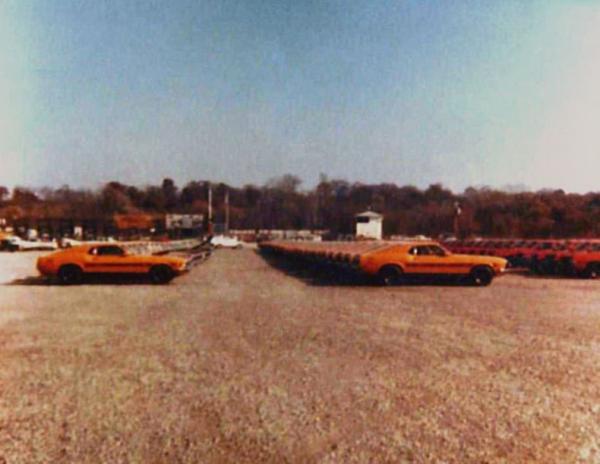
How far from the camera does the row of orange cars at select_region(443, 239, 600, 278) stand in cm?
1977

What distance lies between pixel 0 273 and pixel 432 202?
376 ft

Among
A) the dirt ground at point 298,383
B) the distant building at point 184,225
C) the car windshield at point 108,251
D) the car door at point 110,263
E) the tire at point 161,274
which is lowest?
the dirt ground at point 298,383

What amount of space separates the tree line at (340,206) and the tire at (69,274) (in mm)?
53413

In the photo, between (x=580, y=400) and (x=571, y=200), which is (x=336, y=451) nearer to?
(x=580, y=400)

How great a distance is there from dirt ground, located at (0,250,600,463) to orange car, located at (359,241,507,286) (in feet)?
15.4

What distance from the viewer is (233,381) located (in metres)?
6.11

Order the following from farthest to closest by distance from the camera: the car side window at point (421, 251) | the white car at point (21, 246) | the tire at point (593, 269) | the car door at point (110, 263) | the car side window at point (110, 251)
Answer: the white car at point (21, 246) < the tire at point (593, 269) < the car side window at point (110, 251) < the car side window at point (421, 251) < the car door at point (110, 263)

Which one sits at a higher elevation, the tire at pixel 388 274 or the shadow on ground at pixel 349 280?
the tire at pixel 388 274

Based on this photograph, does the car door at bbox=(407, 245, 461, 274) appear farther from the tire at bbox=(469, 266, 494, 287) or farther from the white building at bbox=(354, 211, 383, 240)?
the white building at bbox=(354, 211, 383, 240)

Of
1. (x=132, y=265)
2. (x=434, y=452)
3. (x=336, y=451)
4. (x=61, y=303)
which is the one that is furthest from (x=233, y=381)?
(x=132, y=265)

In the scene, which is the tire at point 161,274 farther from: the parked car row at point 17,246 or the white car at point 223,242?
the white car at point 223,242

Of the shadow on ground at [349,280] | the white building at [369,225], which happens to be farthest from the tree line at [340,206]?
the shadow on ground at [349,280]

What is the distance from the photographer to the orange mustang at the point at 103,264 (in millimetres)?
16438

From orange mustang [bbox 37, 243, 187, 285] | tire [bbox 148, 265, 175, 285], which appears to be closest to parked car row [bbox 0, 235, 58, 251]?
orange mustang [bbox 37, 243, 187, 285]
